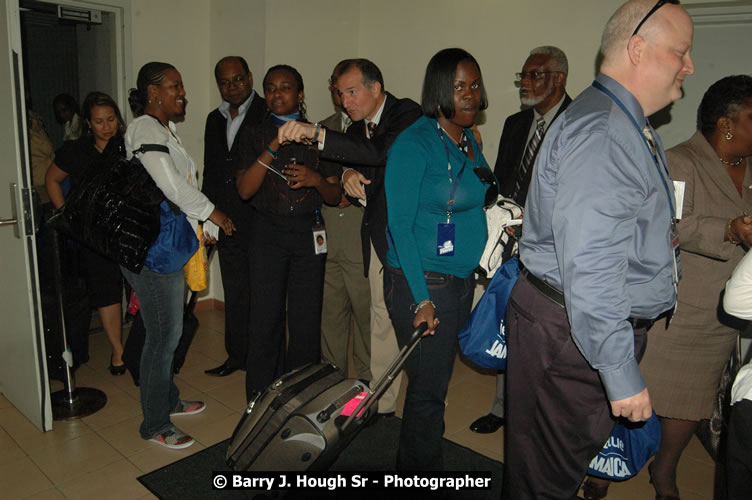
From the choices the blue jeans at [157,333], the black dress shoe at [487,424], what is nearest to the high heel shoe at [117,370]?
the blue jeans at [157,333]

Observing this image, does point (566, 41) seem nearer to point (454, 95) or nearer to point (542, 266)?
point (454, 95)

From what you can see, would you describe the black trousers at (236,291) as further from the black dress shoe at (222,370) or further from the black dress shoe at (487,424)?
the black dress shoe at (487,424)

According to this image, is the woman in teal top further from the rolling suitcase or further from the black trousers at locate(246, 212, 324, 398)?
the black trousers at locate(246, 212, 324, 398)

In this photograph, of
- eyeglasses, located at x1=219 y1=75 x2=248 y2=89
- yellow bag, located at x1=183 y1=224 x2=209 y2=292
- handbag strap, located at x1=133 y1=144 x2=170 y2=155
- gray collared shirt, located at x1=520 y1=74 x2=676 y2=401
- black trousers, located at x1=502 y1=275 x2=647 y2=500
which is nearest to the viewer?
gray collared shirt, located at x1=520 y1=74 x2=676 y2=401

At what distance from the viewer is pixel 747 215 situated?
2334 mm

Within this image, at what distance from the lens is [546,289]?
64.7 inches

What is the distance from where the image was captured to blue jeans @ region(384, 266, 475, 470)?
6.98 feet

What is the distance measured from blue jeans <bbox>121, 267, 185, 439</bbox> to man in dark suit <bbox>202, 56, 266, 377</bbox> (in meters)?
0.88

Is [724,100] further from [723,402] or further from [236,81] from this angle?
[236,81]

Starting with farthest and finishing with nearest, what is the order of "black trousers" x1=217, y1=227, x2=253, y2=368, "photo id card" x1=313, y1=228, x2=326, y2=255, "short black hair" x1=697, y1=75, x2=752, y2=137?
"black trousers" x1=217, y1=227, x2=253, y2=368 < "photo id card" x1=313, y1=228, x2=326, y2=255 < "short black hair" x1=697, y1=75, x2=752, y2=137

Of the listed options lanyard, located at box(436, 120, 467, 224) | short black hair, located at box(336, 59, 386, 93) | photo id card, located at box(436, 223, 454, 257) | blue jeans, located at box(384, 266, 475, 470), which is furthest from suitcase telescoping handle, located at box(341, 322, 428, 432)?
short black hair, located at box(336, 59, 386, 93)

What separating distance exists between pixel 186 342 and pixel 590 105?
287cm

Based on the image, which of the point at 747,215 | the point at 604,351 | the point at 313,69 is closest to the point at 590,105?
the point at 604,351

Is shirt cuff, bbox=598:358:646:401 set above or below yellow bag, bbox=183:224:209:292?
above
